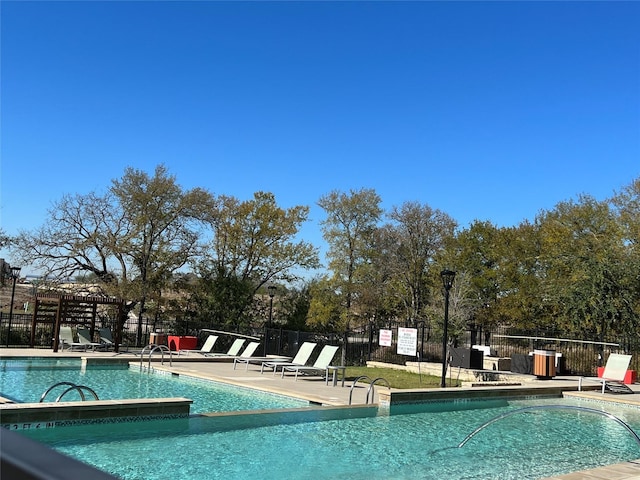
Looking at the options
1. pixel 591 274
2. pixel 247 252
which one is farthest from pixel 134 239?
pixel 591 274

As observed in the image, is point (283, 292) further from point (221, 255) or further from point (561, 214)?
point (561, 214)

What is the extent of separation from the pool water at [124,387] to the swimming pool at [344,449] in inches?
94.8

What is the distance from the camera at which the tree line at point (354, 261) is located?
24594mm

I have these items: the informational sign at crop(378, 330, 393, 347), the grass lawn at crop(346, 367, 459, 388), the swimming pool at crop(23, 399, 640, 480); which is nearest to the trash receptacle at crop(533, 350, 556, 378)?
the grass lawn at crop(346, 367, 459, 388)

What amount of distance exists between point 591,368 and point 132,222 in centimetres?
2028

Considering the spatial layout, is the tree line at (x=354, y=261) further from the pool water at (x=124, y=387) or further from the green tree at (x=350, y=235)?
→ the pool water at (x=124, y=387)

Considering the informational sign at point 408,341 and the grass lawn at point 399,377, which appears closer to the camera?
the grass lawn at point 399,377

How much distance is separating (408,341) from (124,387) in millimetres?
7994

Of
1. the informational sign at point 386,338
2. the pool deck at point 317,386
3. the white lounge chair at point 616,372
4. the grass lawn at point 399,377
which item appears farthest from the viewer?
the informational sign at point 386,338

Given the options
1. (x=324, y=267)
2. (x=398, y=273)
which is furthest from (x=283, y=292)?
(x=398, y=273)

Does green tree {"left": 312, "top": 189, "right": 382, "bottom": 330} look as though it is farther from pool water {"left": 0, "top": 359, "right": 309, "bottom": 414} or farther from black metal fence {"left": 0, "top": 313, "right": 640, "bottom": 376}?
pool water {"left": 0, "top": 359, "right": 309, "bottom": 414}

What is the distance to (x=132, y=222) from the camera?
85.5 feet

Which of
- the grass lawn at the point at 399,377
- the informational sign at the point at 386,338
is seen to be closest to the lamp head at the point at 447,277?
the grass lawn at the point at 399,377

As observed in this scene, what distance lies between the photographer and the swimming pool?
613cm
